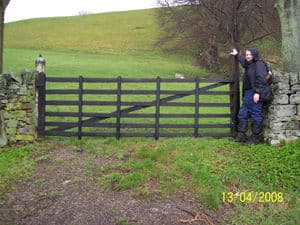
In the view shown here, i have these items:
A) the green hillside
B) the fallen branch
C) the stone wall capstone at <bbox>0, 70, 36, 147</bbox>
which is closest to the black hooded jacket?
the fallen branch

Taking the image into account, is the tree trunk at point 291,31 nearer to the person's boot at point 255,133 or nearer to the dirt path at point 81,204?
the person's boot at point 255,133

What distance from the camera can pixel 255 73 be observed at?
8.59 meters

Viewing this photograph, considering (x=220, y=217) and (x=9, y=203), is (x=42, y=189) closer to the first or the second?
(x=9, y=203)

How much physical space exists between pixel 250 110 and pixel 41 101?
16.8ft

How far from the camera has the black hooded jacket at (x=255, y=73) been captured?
27.9ft

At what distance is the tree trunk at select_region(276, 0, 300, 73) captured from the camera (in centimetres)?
906

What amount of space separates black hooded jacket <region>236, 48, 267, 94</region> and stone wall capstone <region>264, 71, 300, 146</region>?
0.45m

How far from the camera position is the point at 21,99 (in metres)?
8.90

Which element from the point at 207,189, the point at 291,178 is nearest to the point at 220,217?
the point at 207,189

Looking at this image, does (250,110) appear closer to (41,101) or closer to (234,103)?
(234,103)

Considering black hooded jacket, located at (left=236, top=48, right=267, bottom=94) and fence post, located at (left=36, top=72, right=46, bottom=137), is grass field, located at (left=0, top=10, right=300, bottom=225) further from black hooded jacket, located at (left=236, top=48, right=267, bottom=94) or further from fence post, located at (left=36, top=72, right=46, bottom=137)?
black hooded jacket, located at (left=236, top=48, right=267, bottom=94)

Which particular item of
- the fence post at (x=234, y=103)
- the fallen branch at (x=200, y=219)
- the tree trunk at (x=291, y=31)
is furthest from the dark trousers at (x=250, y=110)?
the fallen branch at (x=200, y=219)

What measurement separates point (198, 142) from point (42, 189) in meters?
3.87

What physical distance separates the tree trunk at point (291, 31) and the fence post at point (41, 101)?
19.9ft
